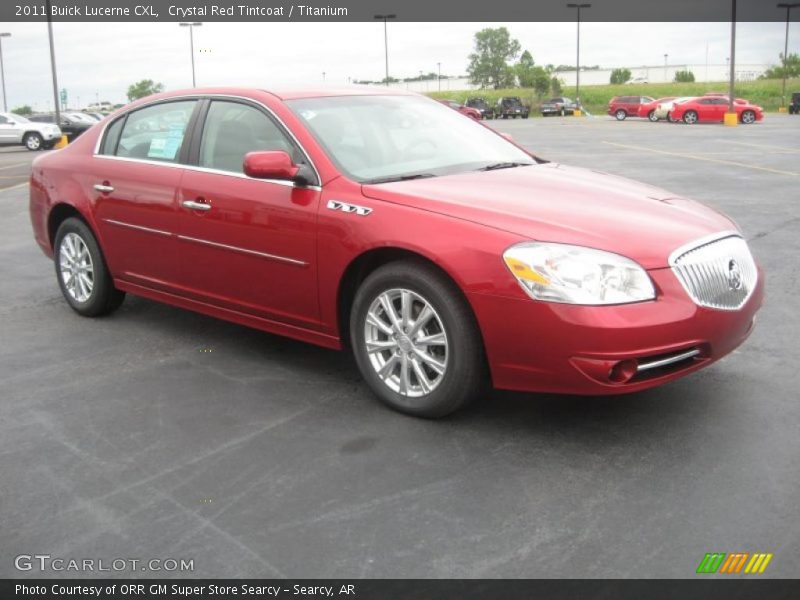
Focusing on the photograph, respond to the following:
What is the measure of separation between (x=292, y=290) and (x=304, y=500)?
4.99ft

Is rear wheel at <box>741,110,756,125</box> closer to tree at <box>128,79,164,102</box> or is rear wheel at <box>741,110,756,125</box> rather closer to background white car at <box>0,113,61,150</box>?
background white car at <box>0,113,61,150</box>

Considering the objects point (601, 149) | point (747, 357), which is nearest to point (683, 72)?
point (601, 149)

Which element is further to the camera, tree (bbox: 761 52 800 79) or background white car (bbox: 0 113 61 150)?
tree (bbox: 761 52 800 79)

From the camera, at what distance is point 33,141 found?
34.0 meters

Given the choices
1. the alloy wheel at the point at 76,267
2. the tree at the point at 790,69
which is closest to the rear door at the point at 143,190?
the alloy wheel at the point at 76,267

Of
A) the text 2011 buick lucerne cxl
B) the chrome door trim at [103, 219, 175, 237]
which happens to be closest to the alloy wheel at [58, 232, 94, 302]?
the text 2011 buick lucerne cxl

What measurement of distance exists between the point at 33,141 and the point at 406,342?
33.6 metres

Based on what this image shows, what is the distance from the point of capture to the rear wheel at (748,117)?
132ft

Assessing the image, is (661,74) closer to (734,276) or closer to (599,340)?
(734,276)

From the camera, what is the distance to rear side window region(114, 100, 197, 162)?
17.9 feet

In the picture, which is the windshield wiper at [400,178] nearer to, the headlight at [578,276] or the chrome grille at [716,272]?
the headlight at [578,276]

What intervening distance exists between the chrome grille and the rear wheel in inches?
1545

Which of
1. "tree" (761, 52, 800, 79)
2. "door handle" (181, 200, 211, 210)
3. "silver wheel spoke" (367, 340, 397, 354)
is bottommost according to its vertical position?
"silver wheel spoke" (367, 340, 397, 354)

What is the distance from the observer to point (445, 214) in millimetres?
4020
